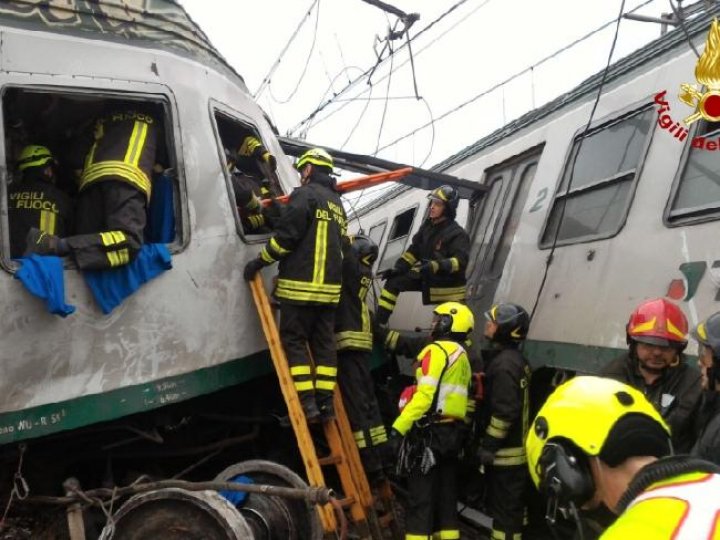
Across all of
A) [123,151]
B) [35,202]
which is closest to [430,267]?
[123,151]

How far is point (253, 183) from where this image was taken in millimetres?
4734

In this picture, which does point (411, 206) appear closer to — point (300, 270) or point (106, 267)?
point (300, 270)

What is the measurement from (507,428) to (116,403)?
8.05ft

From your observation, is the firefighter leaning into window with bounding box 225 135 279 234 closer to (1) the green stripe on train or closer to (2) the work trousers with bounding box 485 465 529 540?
(1) the green stripe on train

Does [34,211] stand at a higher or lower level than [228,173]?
lower

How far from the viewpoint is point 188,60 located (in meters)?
3.95

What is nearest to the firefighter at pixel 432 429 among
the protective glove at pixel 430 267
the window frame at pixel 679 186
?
the protective glove at pixel 430 267

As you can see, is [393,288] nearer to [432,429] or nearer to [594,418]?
[432,429]

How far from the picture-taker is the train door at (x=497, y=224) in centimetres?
589

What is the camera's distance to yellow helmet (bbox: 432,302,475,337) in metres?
4.41

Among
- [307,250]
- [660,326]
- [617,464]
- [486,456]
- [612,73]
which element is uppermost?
[612,73]

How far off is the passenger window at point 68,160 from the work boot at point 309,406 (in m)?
1.18

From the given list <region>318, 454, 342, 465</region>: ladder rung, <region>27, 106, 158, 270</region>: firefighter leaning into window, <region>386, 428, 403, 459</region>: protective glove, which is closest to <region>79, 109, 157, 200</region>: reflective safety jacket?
<region>27, 106, 158, 270</region>: firefighter leaning into window

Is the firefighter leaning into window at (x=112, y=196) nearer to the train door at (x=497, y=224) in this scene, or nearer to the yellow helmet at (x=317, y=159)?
the yellow helmet at (x=317, y=159)
